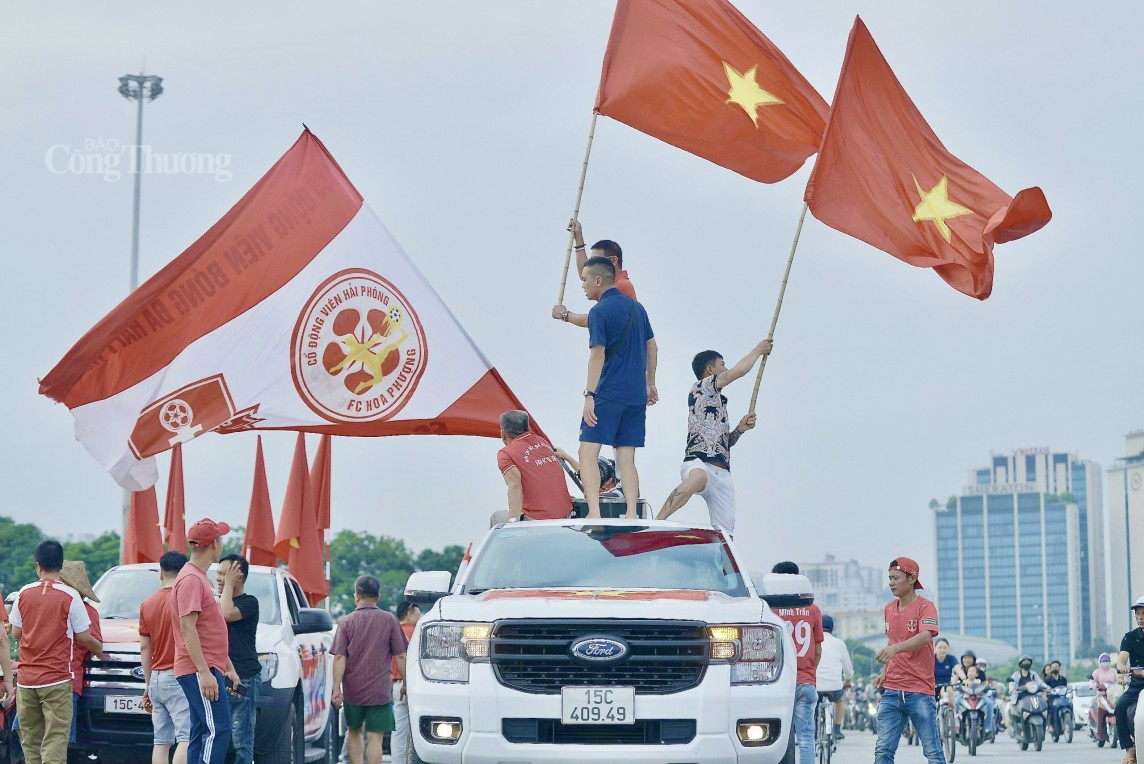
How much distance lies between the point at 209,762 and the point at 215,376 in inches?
213

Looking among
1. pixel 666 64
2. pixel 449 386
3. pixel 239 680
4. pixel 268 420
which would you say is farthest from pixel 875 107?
pixel 239 680

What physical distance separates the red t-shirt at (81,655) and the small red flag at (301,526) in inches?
363

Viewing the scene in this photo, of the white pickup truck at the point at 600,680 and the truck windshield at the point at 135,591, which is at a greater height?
the truck windshield at the point at 135,591

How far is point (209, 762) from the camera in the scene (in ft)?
36.9

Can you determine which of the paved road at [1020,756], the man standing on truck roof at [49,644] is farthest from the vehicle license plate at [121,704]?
the paved road at [1020,756]

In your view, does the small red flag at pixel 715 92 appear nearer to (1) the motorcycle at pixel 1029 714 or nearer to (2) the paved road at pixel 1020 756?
(2) the paved road at pixel 1020 756

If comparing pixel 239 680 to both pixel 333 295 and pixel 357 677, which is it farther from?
pixel 333 295

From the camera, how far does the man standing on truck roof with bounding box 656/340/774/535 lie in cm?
1380

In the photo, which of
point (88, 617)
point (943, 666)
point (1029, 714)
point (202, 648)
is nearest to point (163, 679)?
point (202, 648)

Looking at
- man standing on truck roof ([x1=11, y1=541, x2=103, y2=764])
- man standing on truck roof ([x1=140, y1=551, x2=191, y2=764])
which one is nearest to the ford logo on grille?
man standing on truck roof ([x1=140, y1=551, x2=191, y2=764])

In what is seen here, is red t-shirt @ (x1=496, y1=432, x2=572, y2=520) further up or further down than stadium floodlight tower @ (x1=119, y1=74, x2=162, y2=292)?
further down

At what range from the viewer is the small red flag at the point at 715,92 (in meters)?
15.2

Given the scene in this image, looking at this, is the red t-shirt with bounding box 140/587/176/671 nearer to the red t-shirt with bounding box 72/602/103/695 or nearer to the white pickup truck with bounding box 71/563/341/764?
the red t-shirt with bounding box 72/602/103/695

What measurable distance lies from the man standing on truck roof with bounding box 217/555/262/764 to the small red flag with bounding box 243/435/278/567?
38.6 ft
